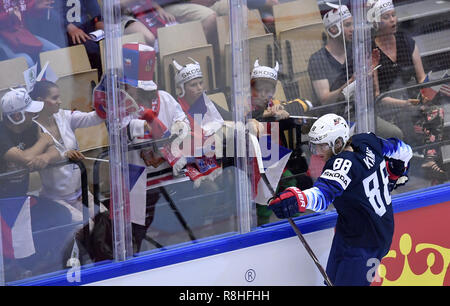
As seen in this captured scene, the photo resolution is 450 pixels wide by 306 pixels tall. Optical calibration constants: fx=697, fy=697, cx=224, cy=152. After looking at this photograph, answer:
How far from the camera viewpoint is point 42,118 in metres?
3.16

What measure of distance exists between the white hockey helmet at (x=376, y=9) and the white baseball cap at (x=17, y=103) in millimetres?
1961

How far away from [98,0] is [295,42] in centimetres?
109

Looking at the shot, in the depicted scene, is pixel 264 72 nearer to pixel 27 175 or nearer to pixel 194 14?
pixel 194 14

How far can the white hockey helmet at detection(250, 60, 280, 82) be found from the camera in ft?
11.9

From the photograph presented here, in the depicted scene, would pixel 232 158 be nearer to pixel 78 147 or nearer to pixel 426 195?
pixel 78 147

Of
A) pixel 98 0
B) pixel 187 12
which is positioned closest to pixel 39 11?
pixel 98 0

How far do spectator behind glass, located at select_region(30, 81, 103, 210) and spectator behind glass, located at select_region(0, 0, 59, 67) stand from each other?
0.48 ft

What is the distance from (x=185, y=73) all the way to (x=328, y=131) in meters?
0.78

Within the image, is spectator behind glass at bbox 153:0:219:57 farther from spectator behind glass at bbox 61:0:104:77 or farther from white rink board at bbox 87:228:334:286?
white rink board at bbox 87:228:334:286

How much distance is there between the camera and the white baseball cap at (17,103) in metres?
3.07

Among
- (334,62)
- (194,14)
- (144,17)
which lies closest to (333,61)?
(334,62)

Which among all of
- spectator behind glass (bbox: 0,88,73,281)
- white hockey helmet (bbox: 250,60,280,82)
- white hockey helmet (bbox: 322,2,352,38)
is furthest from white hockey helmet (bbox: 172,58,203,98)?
white hockey helmet (bbox: 322,2,352,38)

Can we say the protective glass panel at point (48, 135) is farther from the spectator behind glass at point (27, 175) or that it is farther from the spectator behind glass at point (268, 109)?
the spectator behind glass at point (268, 109)

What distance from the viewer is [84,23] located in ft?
10.6
